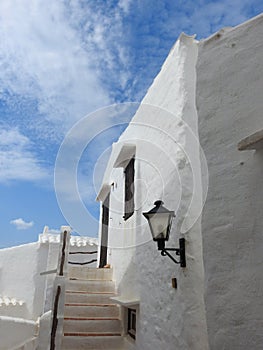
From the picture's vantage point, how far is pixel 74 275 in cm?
616

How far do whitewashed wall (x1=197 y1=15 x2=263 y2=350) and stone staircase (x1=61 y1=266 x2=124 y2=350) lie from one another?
9.71 feet

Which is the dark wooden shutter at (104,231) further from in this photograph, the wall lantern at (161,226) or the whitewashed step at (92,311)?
the wall lantern at (161,226)

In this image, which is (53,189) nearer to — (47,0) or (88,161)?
(88,161)

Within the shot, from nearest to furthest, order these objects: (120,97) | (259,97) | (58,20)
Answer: (259,97) < (58,20) < (120,97)

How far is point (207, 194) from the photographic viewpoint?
2.59 m

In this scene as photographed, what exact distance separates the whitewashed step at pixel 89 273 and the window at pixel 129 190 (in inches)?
58.1

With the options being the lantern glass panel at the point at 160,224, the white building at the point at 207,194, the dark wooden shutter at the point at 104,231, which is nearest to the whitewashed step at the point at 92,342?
the white building at the point at 207,194

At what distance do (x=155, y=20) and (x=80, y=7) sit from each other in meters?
1.12

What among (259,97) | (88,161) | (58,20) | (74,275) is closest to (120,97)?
(88,161)

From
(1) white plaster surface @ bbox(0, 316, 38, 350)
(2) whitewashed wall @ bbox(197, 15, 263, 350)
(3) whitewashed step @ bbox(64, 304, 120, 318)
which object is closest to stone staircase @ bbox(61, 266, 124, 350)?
(3) whitewashed step @ bbox(64, 304, 120, 318)

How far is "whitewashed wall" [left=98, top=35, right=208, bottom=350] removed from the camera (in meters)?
2.87

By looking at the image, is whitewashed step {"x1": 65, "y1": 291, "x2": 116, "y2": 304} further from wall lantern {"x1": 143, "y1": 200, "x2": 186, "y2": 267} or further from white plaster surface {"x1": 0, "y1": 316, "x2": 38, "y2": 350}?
wall lantern {"x1": 143, "y1": 200, "x2": 186, "y2": 267}

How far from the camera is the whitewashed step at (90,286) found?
5671 mm

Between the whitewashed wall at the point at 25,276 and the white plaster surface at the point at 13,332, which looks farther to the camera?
the whitewashed wall at the point at 25,276
